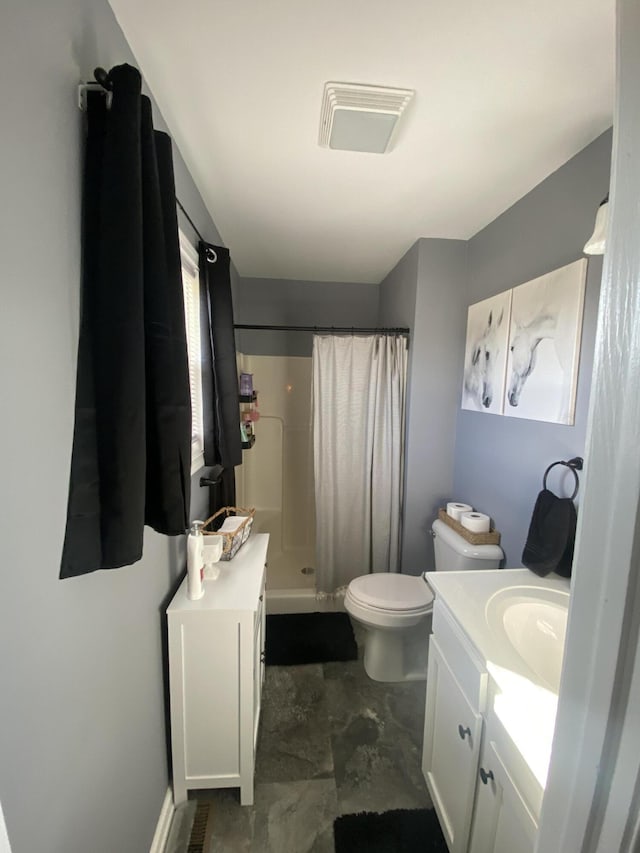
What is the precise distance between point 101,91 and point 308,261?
5.93ft

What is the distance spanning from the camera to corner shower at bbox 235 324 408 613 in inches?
113

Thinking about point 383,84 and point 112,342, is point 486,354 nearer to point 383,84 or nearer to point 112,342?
point 383,84

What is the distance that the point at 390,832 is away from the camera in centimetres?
120

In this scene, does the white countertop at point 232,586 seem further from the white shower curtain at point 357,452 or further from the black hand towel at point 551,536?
the black hand towel at point 551,536

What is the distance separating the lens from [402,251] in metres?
2.16

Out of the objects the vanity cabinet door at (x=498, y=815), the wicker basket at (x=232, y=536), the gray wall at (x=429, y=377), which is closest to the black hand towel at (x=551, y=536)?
the vanity cabinet door at (x=498, y=815)

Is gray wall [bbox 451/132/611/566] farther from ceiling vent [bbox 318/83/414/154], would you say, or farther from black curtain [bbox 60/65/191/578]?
black curtain [bbox 60/65/191/578]

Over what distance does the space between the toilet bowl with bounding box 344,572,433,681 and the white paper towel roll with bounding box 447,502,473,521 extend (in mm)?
403

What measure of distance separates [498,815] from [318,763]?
0.85m

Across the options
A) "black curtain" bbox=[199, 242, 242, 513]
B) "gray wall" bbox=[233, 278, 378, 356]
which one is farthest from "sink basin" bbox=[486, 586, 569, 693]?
"gray wall" bbox=[233, 278, 378, 356]

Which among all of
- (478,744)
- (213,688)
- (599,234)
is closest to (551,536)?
(478,744)

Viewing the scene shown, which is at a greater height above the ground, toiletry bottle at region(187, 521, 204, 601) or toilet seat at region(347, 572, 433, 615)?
toiletry bottle at region(187, 521, 204, 601)

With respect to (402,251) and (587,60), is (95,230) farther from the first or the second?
(402,251)

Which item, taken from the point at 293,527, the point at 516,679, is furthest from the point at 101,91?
the point at 293,527
